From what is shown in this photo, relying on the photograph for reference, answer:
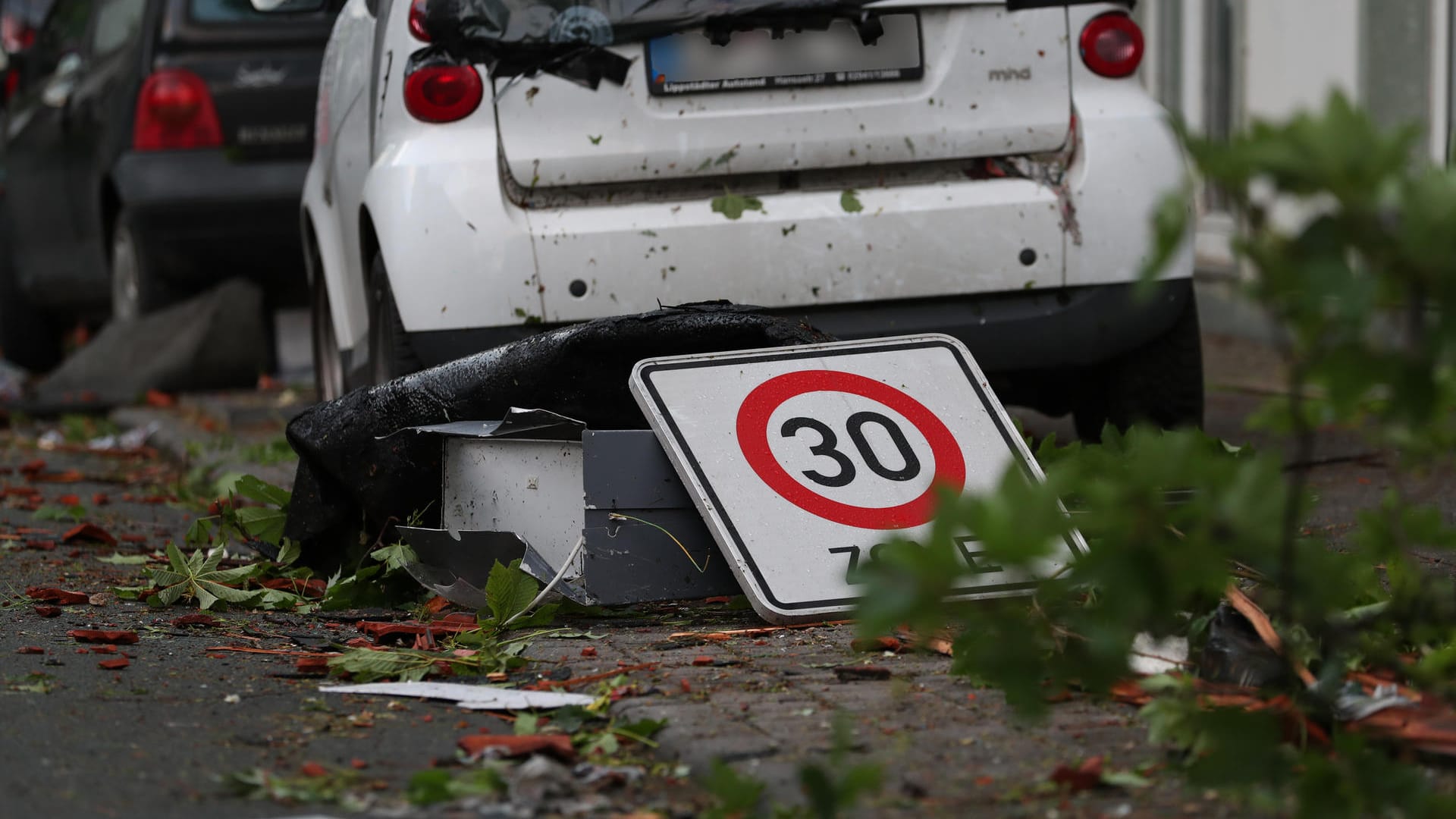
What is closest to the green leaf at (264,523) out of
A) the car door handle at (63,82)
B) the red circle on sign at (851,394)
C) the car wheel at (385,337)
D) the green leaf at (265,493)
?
the green leaf at (265,493)

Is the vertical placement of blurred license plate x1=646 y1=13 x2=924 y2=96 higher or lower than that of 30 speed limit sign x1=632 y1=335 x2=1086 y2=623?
higher

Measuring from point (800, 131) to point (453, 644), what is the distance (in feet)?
5.40

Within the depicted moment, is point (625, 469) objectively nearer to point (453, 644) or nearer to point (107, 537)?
point (453, 644)

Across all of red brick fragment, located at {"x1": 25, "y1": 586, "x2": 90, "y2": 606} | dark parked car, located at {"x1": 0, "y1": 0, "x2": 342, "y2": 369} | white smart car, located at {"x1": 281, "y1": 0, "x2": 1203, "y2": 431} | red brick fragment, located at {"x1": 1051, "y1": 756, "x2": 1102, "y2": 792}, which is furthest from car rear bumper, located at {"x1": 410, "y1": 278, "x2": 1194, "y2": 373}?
dark parked car, located at {"x1": 0, "y1": 0, "x2": 342, "y2": 369}

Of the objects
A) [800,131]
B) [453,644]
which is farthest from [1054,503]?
[800,131]

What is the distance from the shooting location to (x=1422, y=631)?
2.22 meters

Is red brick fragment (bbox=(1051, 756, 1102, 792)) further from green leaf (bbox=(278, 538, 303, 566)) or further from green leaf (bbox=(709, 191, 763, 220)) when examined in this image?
green leaf (bbox=(709, 191, 763, 220))

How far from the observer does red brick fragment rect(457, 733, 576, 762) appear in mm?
2568

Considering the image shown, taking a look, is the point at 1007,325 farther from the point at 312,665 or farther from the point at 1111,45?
the point at 312,665

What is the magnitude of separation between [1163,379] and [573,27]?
174cm

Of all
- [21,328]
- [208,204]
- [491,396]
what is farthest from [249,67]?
[491,396]

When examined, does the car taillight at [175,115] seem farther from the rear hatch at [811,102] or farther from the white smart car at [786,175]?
the rear hatch at [811,102]

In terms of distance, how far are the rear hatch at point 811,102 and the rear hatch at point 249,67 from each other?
4199mm

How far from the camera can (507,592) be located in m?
3.41
